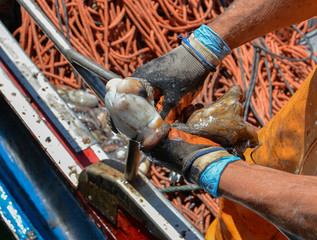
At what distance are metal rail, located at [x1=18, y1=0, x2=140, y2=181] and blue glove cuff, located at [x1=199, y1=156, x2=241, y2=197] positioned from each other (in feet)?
1.51

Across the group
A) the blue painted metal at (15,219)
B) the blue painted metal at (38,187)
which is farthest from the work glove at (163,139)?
the blue painted metal at (15,219)

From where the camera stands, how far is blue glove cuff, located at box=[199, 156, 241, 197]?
102 cm

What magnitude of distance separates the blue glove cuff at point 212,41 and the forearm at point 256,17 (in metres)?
0.04

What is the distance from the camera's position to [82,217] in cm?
193

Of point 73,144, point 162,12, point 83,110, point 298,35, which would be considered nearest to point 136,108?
point 73,144

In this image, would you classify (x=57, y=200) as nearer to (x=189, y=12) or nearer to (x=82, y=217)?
(x=82, y=217)

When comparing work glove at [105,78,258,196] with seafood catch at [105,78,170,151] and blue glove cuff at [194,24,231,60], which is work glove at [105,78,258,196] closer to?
seafood catch at [105,78,170,151]

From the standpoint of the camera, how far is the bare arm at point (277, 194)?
85 centimetres

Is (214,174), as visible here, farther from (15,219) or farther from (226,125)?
(15,219)

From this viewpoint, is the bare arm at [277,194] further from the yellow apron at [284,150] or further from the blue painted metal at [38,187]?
the blue painted metal at [38,187]

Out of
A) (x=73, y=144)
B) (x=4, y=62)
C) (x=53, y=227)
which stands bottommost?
(x=53, y=227)

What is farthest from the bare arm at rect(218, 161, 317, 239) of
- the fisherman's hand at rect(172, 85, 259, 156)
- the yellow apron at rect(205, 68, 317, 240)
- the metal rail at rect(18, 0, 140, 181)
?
the metal rail at rect(18, 0, 140, 181)

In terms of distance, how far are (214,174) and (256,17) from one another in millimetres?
708

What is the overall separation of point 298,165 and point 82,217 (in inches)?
44.6
